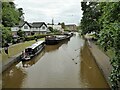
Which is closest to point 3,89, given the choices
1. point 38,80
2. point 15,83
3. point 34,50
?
point 15,83

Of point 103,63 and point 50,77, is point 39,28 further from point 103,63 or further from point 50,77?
point 50,77

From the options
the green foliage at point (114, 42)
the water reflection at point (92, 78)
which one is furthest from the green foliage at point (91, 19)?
the green foliage at point (114, 42)

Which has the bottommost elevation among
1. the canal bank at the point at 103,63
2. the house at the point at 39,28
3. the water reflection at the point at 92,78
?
the water reflection at the point at 92,78

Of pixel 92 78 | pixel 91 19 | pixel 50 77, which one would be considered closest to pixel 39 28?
pixel 91 19

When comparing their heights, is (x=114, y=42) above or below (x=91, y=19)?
below

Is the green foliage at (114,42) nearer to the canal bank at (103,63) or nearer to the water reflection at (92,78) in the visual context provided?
the canal bank at (103,63)

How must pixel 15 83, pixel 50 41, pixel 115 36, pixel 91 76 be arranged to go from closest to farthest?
pixel 115 36
pixel 15 83
pixel 91 76
pixel 50 41

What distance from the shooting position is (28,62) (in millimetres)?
25438

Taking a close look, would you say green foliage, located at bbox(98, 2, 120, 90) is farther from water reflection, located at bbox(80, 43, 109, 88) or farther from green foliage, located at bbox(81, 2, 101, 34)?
green foliage, located at bbox(81, 2, 101, 34)

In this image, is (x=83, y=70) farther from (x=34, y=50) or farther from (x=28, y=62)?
(x=34, y=50)

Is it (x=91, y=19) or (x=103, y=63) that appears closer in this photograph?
(x=103, y=63)

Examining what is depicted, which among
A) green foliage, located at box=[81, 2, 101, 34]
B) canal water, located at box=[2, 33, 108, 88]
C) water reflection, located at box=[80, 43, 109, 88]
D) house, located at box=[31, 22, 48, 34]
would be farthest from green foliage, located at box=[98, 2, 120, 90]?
house, located at box=[31, 22, 48, 34]

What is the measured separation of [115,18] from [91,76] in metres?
6.65

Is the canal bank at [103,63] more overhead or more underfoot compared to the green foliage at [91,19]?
more underfoot
